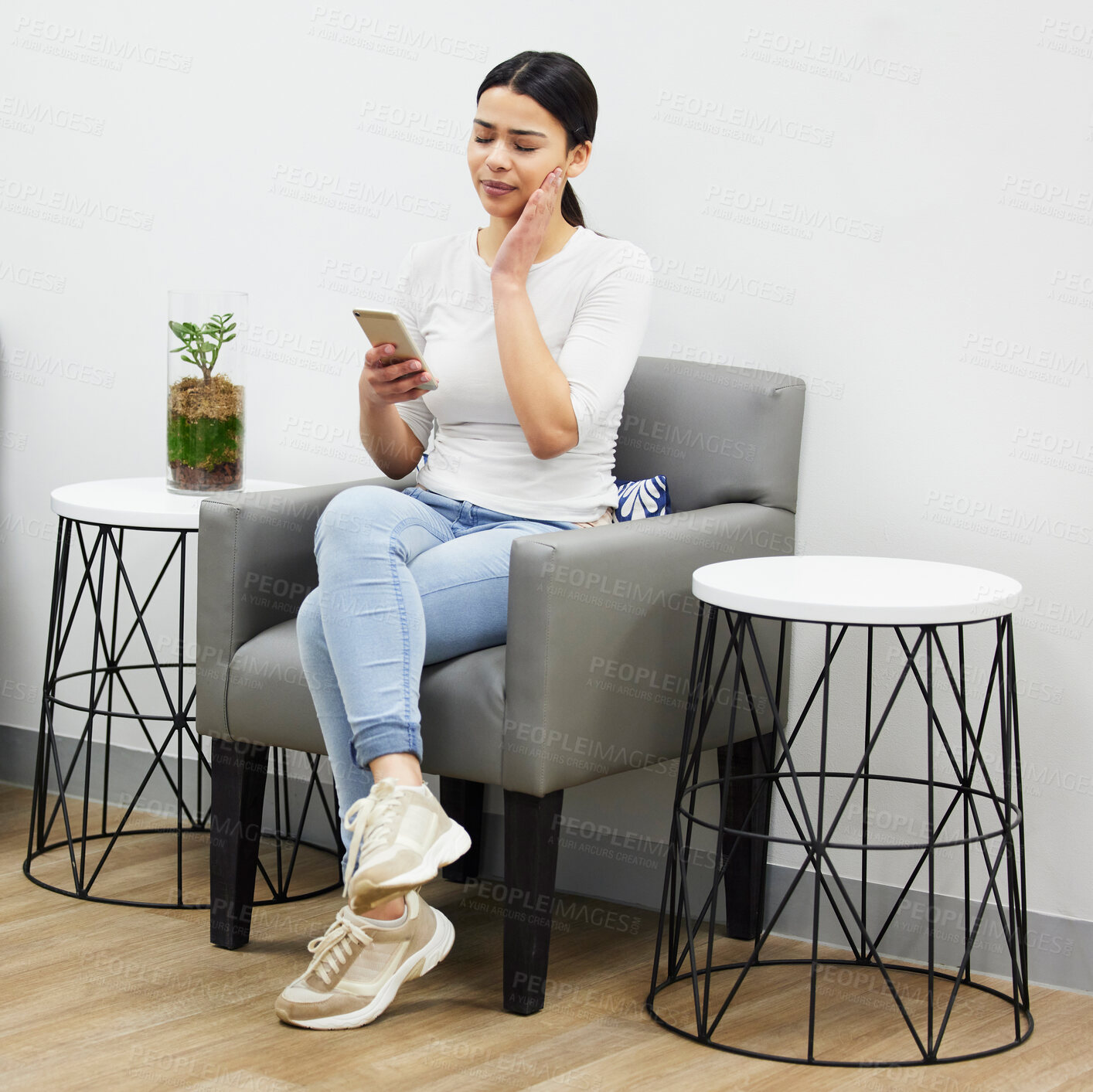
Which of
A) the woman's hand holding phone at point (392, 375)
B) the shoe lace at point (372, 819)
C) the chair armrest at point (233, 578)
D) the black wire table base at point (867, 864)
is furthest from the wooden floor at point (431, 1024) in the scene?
the woman's hand holding phone at point (392, 375)

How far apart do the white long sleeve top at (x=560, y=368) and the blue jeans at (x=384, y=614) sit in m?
0.10

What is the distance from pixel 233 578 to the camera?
1.94m

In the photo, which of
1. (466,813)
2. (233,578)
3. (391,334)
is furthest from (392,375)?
(466,813)

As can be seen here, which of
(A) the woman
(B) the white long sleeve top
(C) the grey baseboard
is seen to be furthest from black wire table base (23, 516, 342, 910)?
(B) the white long sleeve top

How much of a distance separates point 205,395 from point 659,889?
3.60 feet

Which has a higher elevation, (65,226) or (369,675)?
(65,226)

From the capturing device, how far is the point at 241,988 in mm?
1895

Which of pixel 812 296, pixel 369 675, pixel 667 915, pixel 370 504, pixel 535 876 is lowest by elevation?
pixel 667 915

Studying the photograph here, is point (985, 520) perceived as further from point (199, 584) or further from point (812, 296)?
point (199, 584)

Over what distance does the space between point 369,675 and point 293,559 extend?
0.38 metres

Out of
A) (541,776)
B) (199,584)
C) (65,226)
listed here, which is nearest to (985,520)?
(541,776)

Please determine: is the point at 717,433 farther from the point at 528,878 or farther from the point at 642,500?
the point at 528,878

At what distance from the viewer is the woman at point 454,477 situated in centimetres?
170

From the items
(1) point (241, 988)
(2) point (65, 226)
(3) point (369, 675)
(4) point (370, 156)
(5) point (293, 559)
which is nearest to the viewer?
(3) point (369, 675)
